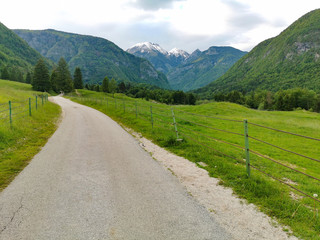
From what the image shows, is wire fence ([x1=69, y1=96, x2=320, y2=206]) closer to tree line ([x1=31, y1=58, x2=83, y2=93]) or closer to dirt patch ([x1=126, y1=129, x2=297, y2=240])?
dirt patch ([x1=126, y1=129, x2=297, y2=240])

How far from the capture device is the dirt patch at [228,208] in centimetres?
424

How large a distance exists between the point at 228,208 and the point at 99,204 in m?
3.47

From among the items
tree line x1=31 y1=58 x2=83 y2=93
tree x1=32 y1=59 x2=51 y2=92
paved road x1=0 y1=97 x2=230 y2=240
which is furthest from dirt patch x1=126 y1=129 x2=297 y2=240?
tree line x1=31 y1=58 x2=83 y2=93

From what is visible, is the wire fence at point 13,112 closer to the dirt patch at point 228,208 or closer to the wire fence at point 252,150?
the wire fence at point 252,150

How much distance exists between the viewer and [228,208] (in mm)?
5156

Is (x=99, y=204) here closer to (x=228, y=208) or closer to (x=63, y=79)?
(x=228, y=208)

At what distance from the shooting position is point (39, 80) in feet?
279

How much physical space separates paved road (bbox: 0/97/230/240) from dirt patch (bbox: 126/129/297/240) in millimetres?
298

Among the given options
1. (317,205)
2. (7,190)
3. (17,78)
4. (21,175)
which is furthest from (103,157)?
(17,78)

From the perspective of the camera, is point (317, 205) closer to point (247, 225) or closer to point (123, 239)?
point (247, 225)

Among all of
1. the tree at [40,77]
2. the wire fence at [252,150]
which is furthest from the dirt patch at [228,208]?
the tree at [40,77]

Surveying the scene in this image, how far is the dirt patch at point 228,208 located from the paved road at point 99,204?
0.30 m

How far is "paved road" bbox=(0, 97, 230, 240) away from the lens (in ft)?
13.7

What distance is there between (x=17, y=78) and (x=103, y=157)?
14350 cm
